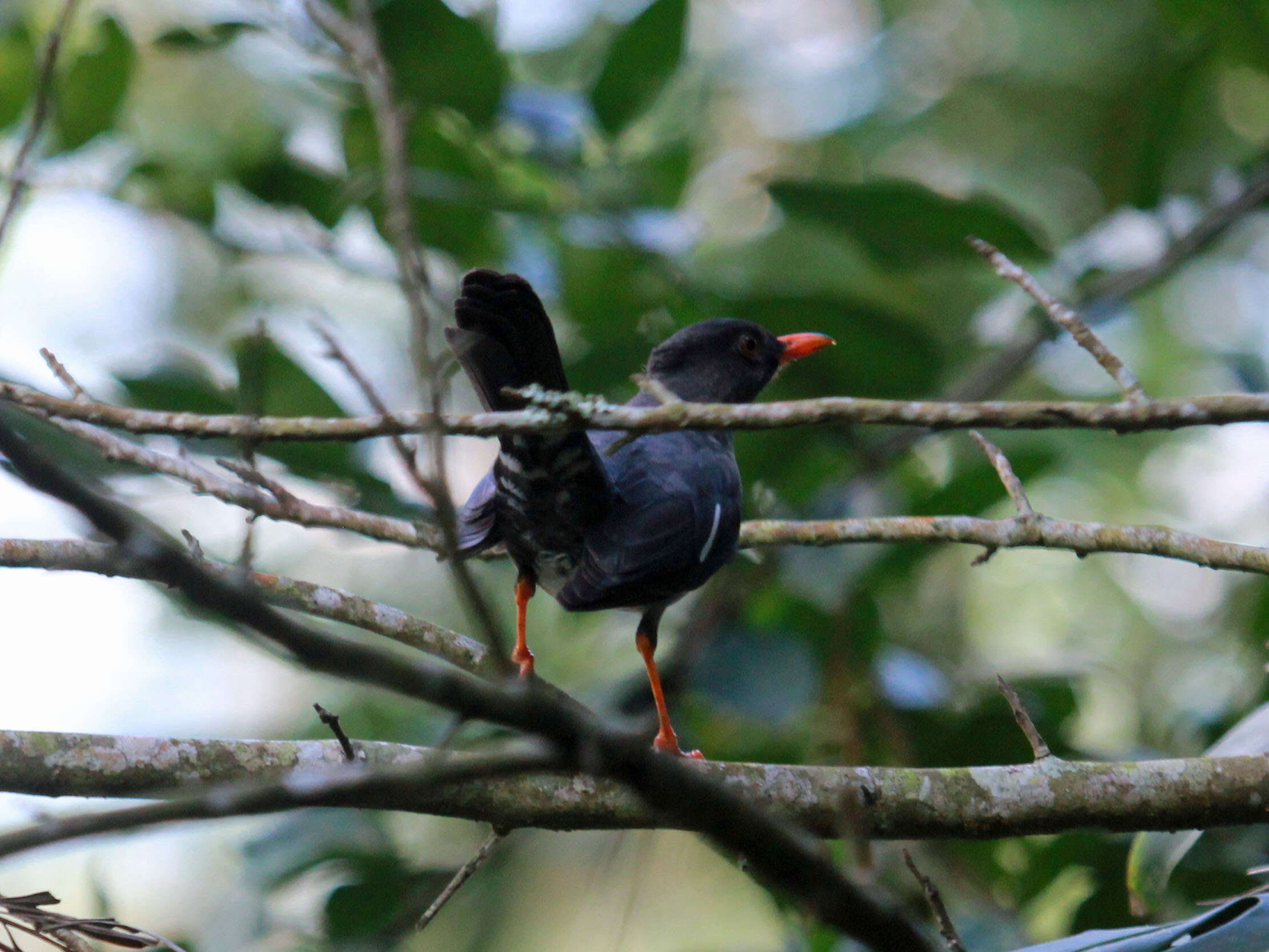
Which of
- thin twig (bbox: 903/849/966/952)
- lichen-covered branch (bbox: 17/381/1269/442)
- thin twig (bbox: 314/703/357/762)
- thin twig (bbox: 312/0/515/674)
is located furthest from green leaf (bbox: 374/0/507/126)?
thin twig (bbox: 903/849/966/952)

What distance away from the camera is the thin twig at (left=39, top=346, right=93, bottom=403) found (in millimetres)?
2781

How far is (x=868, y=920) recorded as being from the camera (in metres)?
1.34

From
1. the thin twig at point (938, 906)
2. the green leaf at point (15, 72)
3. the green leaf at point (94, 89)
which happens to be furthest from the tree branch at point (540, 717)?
the green leaf at point (15, 72)

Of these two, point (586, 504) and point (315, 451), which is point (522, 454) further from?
point (315, 451)

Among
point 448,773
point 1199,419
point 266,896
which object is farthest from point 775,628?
point 448,773

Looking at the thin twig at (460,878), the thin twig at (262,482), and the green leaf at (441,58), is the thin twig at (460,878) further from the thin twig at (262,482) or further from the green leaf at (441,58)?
the green leaf at (441,58)

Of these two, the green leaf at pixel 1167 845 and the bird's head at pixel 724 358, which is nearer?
the green leaf at pixel 1167 845

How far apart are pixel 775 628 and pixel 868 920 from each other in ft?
10.2

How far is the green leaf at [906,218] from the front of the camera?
448 cm

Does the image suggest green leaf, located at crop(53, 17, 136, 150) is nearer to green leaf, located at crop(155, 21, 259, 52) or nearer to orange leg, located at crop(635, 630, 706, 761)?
green leaf, located at crop(155, 21, 259, 52)

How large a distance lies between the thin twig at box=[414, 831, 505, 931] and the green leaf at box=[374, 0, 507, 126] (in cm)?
289

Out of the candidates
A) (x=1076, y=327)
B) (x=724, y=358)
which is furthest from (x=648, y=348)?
(x=1076, y=327)

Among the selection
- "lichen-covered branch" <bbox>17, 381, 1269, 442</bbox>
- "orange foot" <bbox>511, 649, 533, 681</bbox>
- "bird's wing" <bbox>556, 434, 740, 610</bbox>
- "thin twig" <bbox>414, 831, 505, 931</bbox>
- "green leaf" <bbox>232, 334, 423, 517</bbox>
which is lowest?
"thin twig" <bbox>414, 831, 505, 931</bbox>

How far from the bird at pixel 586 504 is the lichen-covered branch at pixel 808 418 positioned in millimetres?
785
